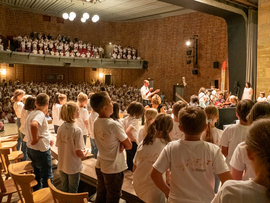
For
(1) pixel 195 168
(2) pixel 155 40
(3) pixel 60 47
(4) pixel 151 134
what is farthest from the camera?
(2) pixel 155 40

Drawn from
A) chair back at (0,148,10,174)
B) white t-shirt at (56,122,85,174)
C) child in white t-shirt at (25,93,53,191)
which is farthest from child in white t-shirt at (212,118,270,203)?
chair back at (0,148,10,174)

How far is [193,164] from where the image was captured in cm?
180

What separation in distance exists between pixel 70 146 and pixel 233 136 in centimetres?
186

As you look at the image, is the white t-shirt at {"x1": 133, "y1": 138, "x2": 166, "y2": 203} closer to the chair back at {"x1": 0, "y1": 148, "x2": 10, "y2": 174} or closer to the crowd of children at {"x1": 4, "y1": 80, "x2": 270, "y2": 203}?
the crowd of children at {"x1": 4, "y1": 80, "x2": 270, "y2": 203}

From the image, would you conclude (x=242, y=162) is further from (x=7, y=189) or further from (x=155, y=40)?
(x=155, y=40)

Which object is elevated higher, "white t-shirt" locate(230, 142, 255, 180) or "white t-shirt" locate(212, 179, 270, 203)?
"white t-shirt" locate(212, 179, 270, 203)

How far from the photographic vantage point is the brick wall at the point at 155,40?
53.2ft

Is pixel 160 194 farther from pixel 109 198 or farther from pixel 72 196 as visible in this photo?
pixel 72 196

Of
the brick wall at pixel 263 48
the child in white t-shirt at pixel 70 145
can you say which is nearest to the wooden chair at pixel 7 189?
the child in white t-shirt at pixel 70 145

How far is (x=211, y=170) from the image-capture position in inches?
72.0

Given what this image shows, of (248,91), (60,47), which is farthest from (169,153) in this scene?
(60,47)

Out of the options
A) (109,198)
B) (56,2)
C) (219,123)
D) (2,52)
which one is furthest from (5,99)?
(109,198)

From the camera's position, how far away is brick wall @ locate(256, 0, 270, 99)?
11.0 meters

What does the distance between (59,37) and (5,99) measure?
769cm
